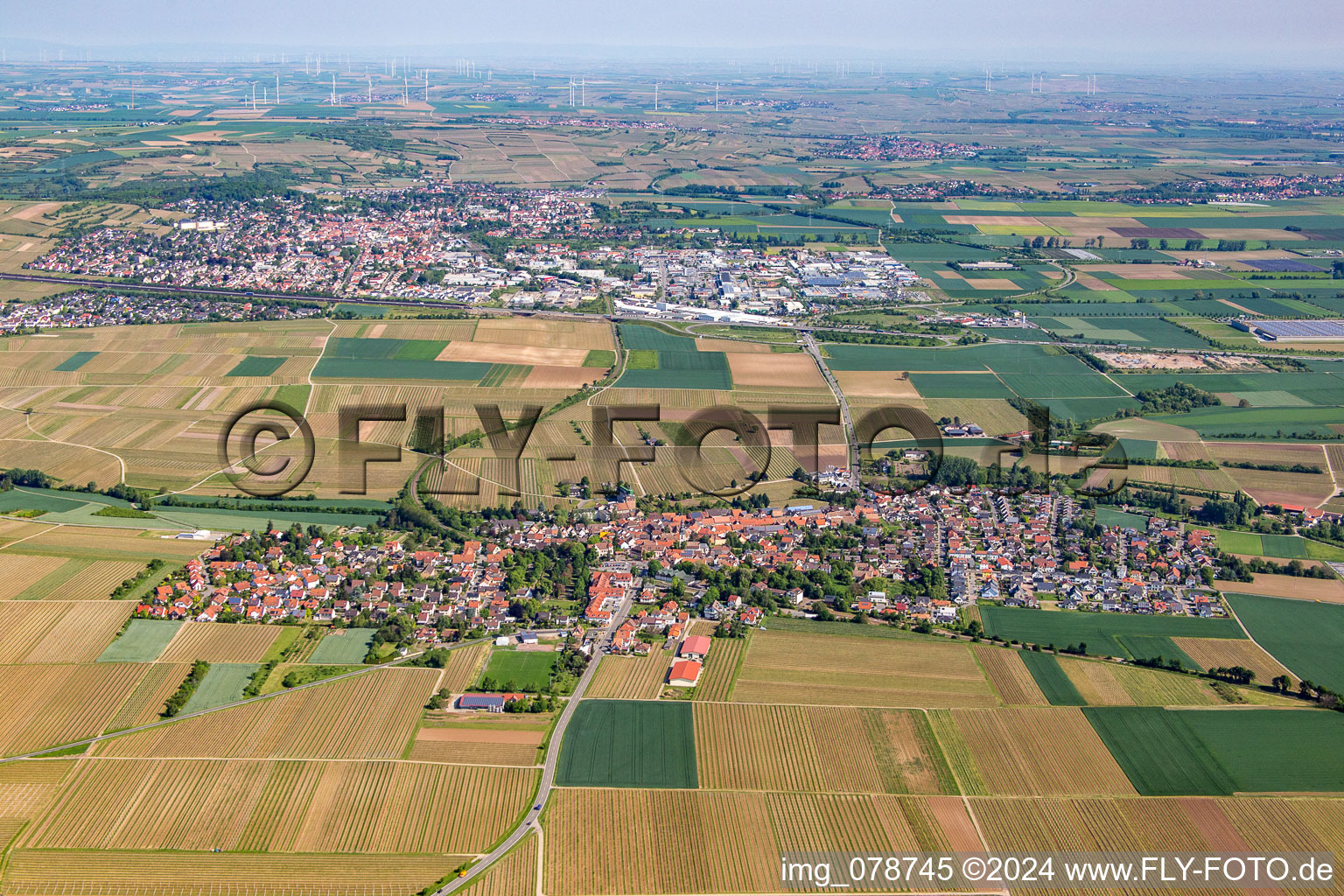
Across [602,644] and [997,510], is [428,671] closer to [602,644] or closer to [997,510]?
[602,644]

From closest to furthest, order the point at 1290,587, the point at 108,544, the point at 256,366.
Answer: the point at 1290,587
the point at 108,544
the point at 256,366

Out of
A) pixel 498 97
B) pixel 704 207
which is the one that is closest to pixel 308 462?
pixel 704 207

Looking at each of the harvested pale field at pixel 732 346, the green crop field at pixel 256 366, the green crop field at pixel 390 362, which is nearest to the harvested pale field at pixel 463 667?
the green crop field at pixel 390 362

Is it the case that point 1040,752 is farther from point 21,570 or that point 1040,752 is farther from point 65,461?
point 65,461

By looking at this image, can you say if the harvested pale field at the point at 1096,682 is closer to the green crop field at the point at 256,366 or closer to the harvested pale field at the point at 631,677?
the harvested pale field at the point at 631,677

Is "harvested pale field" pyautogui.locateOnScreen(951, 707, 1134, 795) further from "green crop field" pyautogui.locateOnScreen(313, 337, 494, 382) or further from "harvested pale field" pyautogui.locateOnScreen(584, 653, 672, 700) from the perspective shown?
"green crop field" pyautogui.locateOnScreen(313, 337, 494, 382)

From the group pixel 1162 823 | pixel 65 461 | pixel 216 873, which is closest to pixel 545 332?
pixel 65 461
